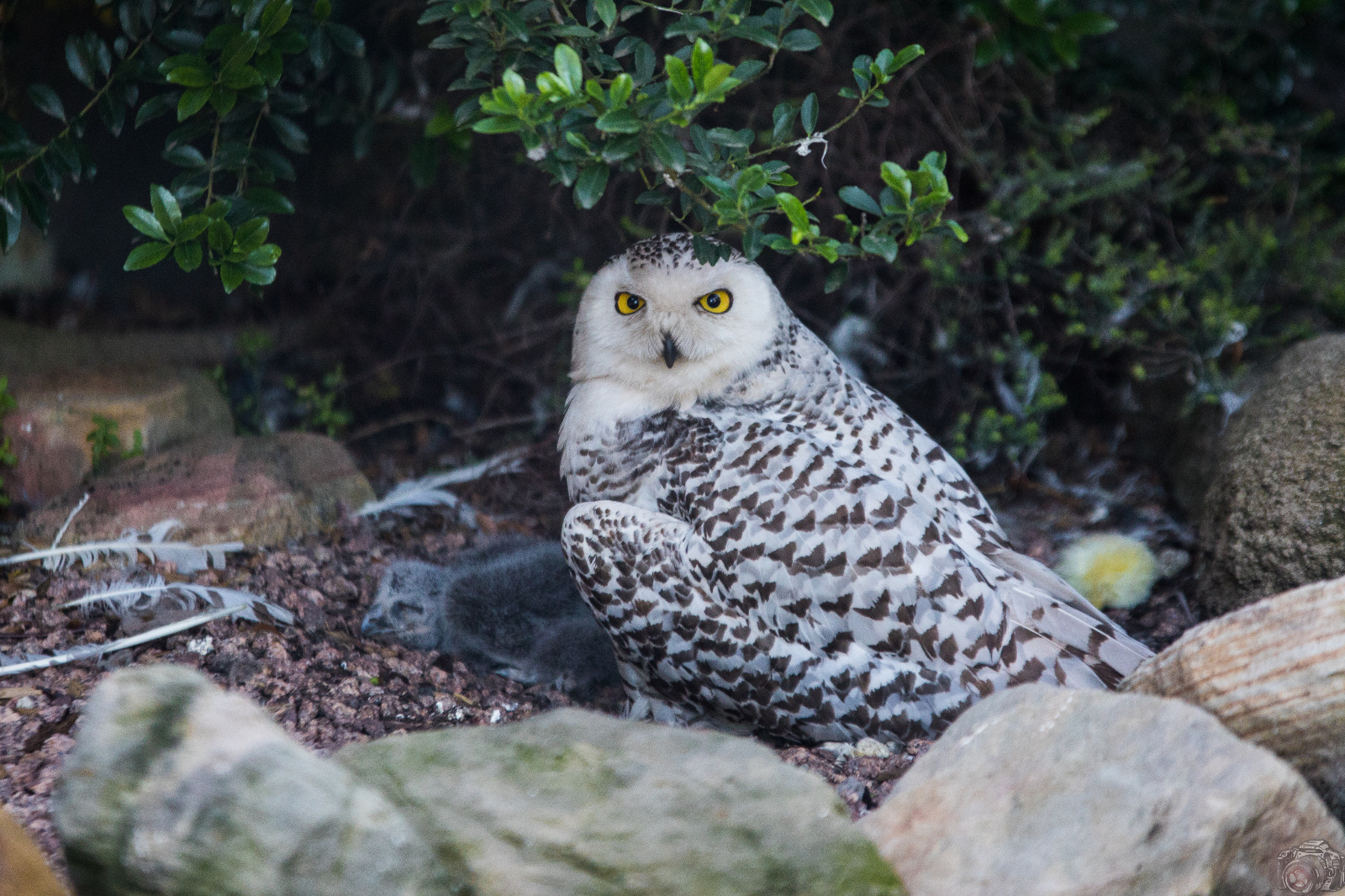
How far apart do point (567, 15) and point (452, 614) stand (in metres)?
1.65

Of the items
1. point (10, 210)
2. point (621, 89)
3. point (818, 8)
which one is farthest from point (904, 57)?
point (10, 210)

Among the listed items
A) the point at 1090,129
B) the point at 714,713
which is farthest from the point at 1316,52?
the point at 714,713

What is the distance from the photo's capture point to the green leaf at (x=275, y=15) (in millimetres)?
2387

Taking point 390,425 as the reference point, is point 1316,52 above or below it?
above

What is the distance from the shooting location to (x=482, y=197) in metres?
4.45

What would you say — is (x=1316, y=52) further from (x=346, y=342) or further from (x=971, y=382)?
(x=346, y=342)

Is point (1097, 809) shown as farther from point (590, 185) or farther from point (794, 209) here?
point (590, 185)

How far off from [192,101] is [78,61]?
0.52 m

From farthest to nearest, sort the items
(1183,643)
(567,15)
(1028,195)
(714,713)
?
(1028,195) < (714,713) < (567,15) < (1183,643)

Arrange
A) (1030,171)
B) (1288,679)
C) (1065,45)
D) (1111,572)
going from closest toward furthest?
(1288,679) → (1065,45) → (1111,572) → (1030,171)

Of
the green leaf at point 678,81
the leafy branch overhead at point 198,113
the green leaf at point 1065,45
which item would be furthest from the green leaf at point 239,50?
the green leaf at point 1065,45

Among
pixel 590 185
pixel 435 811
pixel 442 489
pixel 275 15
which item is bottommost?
pixel 442 489

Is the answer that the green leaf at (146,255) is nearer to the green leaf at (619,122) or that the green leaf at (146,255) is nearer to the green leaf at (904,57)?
the green leaf at (619,122)

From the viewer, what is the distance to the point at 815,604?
2.40m
